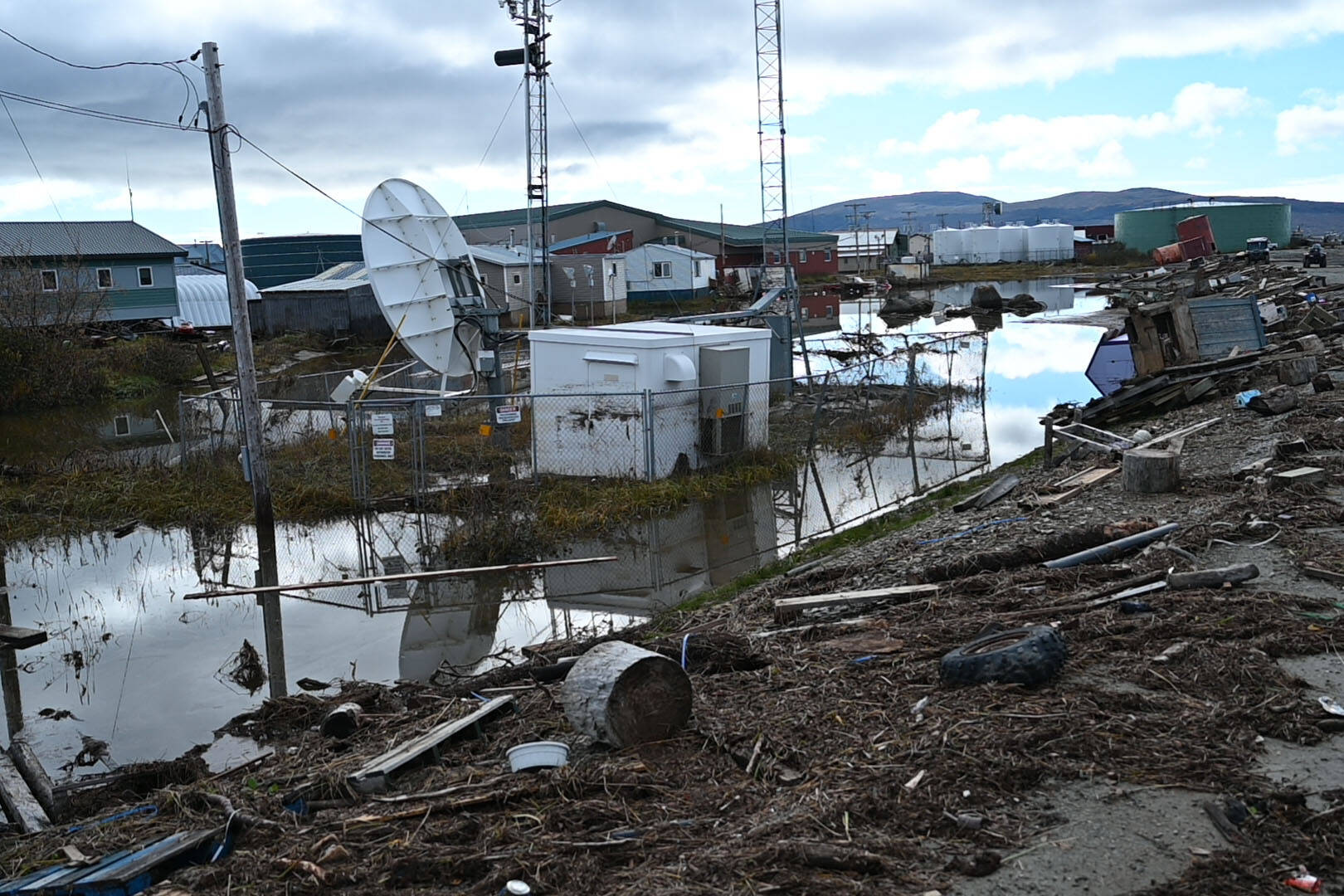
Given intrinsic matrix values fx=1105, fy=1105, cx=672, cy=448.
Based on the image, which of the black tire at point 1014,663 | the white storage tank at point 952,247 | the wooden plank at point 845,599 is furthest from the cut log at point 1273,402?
the white storage tank at point 952,247

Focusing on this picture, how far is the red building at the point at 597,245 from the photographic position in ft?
207

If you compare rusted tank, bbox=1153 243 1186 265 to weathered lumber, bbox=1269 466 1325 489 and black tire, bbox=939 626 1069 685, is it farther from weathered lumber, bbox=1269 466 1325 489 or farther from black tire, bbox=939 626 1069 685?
black tire, bbox=939 626 1069 685

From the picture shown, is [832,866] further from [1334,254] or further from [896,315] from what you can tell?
[1334,254]

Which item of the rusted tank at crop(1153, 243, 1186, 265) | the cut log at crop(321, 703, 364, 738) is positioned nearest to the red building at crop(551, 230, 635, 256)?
the rusted tank at crop(1153, 243, 1186, 265)

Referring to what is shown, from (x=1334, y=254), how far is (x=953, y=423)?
5563 cm

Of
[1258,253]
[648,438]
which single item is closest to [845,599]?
[648,438]

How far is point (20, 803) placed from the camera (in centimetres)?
723

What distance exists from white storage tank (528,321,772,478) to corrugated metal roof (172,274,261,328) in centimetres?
3485

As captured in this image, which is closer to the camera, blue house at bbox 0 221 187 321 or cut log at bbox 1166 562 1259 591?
cut log at bbox 1166 562 1259 591

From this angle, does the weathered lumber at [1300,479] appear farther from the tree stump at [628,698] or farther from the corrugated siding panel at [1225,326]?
the corrugated siding panel at [1225,326]

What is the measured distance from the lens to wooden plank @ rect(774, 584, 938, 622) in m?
9.53

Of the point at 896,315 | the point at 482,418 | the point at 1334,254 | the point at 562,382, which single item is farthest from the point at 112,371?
the point at 1334,254

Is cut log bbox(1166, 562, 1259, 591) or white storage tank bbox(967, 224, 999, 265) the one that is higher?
white storage tank bbox(967, 224, 999, 265)

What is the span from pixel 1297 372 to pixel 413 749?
58.2 feet
